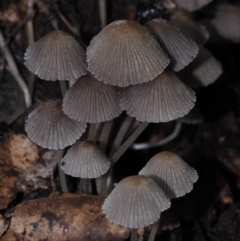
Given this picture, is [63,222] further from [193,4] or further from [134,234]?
[193,4]

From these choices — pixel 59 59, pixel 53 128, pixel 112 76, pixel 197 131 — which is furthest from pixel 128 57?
pixel 197 131

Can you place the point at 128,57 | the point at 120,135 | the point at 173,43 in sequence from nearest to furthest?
1. the point at 128,57
2. the point at 173,43
3. the point at 120,135

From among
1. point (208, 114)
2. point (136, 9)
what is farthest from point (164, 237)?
point (136, 9)

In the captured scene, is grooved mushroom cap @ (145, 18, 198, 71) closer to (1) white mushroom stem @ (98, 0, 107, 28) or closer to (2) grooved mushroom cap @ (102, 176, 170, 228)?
(2) grooved mushroom cap @ (102, 176, 170, 228)

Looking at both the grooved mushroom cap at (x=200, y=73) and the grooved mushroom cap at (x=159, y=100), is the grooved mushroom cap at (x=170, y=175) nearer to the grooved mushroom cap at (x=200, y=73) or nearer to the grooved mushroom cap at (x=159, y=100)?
the grooved mushroom cap at (x=159, y=100)

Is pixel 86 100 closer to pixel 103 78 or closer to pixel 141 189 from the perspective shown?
pixel 103 78

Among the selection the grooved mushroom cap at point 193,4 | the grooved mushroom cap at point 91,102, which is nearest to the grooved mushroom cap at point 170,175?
the grooved mushroom cap at point 91,102
